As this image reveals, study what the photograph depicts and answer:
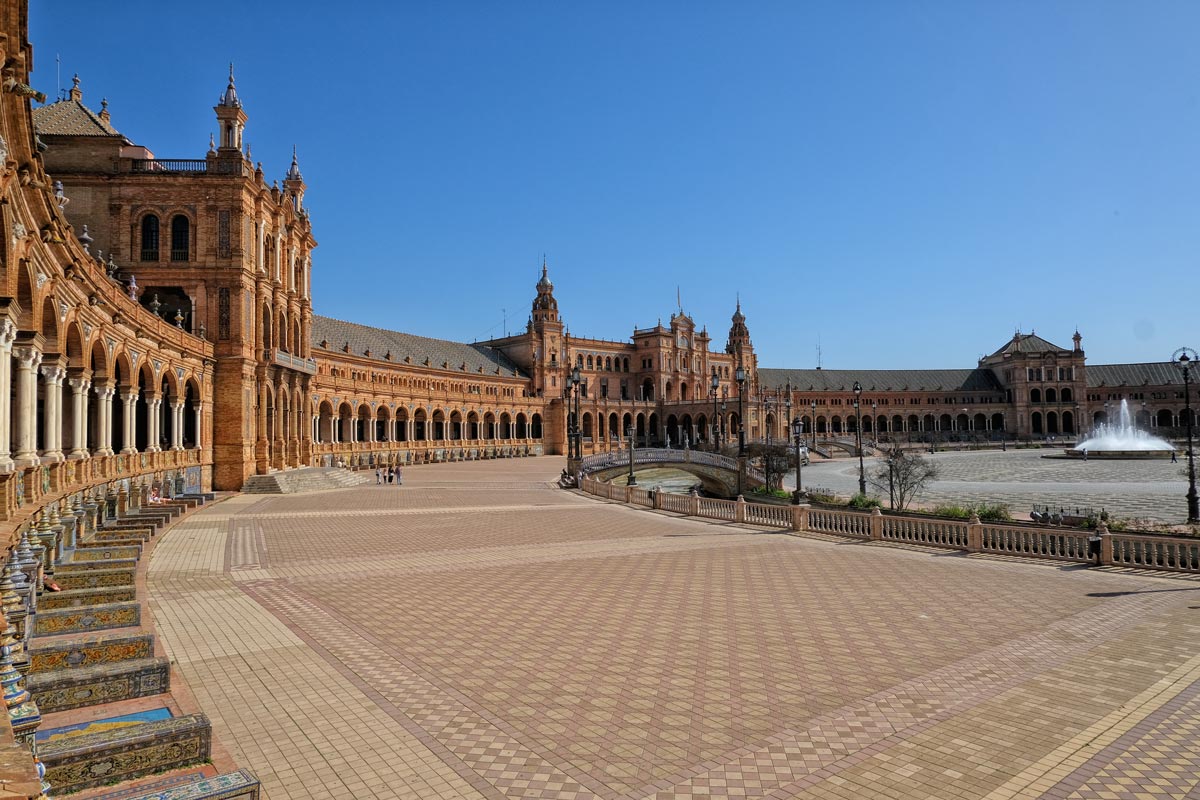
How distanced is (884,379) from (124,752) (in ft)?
443

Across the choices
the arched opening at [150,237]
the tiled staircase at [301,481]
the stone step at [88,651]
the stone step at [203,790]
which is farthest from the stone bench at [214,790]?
the arched opening at [150,237]

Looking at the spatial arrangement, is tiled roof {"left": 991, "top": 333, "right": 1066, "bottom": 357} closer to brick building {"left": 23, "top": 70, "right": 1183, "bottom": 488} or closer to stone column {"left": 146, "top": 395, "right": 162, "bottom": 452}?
brick building {"left": 23, "top": 70, "right": 1183, "bottom": 488}

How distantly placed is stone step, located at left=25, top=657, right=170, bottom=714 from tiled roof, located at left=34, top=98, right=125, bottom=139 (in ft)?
118

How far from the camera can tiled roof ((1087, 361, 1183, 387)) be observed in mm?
124000

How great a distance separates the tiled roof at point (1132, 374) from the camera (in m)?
124

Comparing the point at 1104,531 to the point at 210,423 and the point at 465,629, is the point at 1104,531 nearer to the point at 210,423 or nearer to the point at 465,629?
the point at 465,629

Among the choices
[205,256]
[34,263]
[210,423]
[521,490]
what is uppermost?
[205,256]

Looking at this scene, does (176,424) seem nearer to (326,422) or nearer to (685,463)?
(685,463)

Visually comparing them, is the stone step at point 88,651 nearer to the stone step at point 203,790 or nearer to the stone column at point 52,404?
the stone step at point 203,790

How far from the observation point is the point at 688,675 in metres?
8.55

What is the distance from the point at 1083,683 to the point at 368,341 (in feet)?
233

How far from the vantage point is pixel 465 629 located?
35.1 feet

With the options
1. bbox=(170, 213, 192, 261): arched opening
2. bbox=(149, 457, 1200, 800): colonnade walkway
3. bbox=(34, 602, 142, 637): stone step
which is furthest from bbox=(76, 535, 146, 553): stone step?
bbox=(170, 213, 192, 261): arched opening

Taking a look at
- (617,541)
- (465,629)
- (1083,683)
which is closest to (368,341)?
(617,541)
